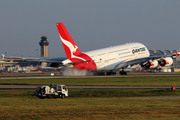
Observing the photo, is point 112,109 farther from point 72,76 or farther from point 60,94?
point 72,76

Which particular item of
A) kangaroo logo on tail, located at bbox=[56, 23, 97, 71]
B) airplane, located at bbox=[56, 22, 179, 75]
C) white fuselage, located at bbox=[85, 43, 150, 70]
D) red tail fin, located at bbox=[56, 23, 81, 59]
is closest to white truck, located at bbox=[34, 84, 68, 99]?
airplane, located at bbox=[56, 22, 179, 75]

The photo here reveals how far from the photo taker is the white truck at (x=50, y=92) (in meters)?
30.9

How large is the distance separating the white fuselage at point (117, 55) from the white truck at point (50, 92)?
113ft

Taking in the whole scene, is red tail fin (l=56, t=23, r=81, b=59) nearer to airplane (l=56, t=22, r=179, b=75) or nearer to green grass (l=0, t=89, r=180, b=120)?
airplane (l=56, t=22, r=179, b=75)

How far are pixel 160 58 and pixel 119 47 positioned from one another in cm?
950

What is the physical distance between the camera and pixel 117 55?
2827 inches

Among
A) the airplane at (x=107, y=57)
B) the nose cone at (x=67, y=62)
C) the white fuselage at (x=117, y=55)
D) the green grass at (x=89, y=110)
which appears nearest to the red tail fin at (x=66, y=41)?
the airplane at (x=107, y=57)

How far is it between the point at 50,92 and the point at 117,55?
42.1m

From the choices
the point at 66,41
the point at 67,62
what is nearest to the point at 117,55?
the point at 66,41

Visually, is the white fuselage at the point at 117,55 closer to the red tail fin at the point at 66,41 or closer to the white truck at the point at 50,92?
the red tail fin at the point at 66,41

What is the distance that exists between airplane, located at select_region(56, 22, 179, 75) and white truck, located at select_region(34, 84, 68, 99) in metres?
29.9

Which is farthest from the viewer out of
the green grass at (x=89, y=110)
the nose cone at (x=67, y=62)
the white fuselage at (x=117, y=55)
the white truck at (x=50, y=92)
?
the white fuselage at (x=117, y=55)

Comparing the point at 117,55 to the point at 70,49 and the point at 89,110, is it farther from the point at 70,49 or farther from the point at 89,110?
the point at 89,110

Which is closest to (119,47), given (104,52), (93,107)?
(104,52)
